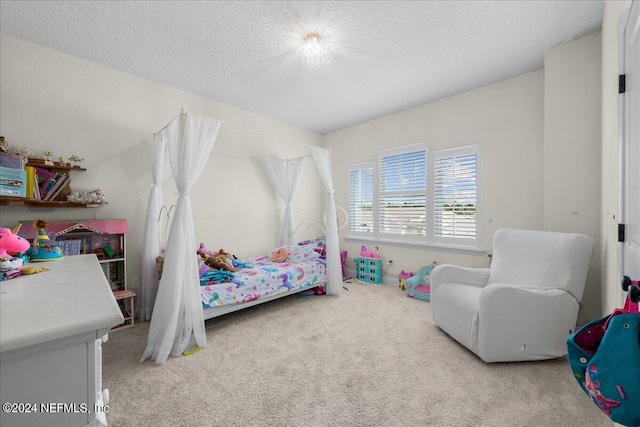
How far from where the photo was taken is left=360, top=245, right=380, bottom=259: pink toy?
14.7 feet

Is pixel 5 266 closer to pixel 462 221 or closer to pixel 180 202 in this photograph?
pixel 180 202

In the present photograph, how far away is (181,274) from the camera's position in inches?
90.9

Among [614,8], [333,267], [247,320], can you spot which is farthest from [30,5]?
[614,8]

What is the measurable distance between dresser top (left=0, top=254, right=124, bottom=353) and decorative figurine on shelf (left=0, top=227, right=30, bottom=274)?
6 cm

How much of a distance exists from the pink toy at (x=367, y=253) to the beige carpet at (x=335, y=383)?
1.73 m

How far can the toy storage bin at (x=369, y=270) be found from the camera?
4.38m

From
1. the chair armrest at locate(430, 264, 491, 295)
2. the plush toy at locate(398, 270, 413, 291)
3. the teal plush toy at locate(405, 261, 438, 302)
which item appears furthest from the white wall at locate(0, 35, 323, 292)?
the chair armrest at locate(430, 264, 491, 295)

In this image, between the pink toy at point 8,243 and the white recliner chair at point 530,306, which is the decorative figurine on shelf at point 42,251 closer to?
the pink toy at point 8,243

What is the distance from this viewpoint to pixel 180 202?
240 centimetres

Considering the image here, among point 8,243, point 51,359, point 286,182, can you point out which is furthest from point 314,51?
point 51,359

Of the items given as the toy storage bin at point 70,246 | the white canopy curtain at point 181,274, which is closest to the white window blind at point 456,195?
the white canopy curtain at point 181,274

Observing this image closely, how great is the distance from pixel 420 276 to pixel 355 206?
5.66 ft

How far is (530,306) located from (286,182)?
11.6 feet

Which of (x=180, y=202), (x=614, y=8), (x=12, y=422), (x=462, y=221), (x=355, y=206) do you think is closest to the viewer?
(x=12, y=422)
